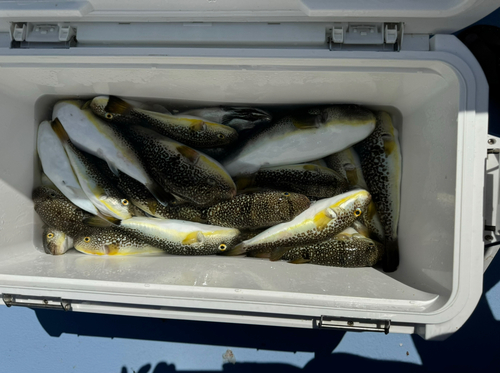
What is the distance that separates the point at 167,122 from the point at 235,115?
0.29m

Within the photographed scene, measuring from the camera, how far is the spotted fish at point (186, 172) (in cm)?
129

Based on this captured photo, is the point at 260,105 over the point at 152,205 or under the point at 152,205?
over

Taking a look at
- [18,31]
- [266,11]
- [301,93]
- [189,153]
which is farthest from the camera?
[189,153]

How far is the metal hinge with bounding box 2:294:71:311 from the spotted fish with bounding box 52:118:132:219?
40cm

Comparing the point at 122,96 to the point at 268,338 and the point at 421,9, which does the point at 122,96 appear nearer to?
the point at 421,9

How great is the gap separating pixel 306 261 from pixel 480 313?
2.81 feet

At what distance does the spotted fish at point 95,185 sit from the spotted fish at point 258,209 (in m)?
0.39

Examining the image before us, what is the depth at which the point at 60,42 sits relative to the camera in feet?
3.29

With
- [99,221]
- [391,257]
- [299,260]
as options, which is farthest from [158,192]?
[391,257]

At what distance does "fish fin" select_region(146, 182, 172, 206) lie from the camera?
4.30 feet

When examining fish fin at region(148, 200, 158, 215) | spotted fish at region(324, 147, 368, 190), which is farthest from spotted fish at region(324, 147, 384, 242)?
fish fin at region(148, 200, 158, 215)

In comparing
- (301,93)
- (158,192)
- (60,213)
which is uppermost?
(301,93)

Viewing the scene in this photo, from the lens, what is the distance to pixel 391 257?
127 centimetres

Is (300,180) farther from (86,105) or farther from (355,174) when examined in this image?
(86,105)
